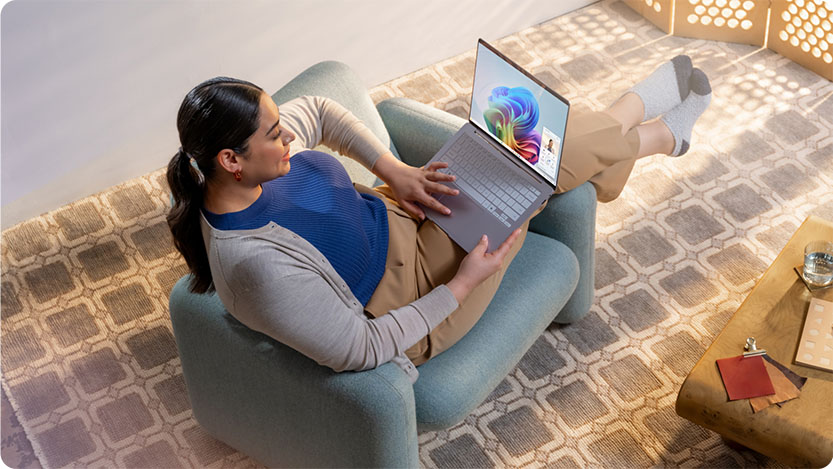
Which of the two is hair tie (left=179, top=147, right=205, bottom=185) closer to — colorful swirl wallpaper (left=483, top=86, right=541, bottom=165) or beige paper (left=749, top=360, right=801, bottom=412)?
colorful swirl wallpaper (left=483, top=86, right=541, bottom=165)

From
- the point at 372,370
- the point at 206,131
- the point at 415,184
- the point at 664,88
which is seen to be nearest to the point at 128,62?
the point at 415,184

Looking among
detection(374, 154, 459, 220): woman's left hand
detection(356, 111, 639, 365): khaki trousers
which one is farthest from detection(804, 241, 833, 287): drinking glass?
detection(374, 154, 459, 220): woman's left hand

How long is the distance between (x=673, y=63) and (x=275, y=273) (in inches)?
63.4

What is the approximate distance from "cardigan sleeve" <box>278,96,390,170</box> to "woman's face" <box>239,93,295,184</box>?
0.42m

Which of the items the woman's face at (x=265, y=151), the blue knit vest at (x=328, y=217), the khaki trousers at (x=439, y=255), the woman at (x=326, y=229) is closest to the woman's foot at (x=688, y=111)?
the woman at (x=326, y=229)

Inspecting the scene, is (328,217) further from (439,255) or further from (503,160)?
(503,160)

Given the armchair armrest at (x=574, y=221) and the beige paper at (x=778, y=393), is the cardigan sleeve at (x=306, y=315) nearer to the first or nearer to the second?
the armchair armrest at (x=574, y=221)

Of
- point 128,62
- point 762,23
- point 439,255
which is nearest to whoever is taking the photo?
point 439,255

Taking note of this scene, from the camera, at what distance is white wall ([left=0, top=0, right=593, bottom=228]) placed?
279 centimetres

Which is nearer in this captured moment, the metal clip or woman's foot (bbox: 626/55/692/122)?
the metal clip

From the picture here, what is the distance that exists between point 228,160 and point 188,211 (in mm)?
150

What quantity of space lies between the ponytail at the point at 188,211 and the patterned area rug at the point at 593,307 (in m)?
0.73

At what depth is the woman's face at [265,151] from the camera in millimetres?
1773

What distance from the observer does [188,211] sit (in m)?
1.82
